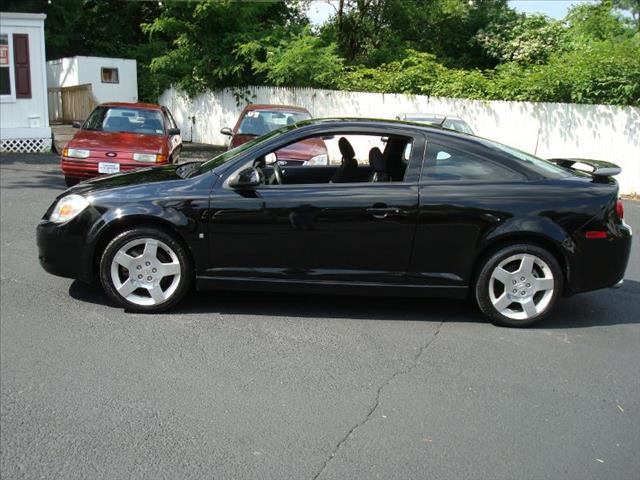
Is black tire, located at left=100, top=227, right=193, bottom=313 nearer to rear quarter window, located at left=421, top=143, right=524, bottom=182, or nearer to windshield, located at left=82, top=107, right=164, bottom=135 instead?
rear quarter window, located at left=421, top=143, right=524, bottom=182

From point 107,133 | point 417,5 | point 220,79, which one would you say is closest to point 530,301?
point 107,133

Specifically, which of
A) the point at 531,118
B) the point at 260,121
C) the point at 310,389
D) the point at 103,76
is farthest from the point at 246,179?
the point at 103,76

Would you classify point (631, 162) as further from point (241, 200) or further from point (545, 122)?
point (241, 200)

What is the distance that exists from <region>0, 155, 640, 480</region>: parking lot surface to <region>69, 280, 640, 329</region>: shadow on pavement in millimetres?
26

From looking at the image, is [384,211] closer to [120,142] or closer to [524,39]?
[120,142]

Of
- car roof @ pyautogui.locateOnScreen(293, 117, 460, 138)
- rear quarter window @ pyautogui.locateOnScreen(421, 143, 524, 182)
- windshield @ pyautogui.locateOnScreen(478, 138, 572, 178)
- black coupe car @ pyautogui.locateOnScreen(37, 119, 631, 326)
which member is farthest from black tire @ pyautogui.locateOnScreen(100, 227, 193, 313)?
windshield @ pyautogui.locateOnScreen(478, 138, 572, 178)

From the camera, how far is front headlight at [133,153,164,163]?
1095cm

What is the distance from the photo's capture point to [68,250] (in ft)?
18.3

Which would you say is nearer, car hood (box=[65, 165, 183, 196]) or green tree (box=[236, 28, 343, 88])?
car hood (box=[65, 165, 183, 196])

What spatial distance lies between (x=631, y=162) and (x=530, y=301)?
1015 cm

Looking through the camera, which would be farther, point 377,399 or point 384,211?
point 384,211

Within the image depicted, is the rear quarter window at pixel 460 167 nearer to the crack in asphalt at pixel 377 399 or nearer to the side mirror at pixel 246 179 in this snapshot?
the crack in asphalt at pixel 377 399

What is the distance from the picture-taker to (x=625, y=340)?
5.39m

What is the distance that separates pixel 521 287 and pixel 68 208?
374cm
